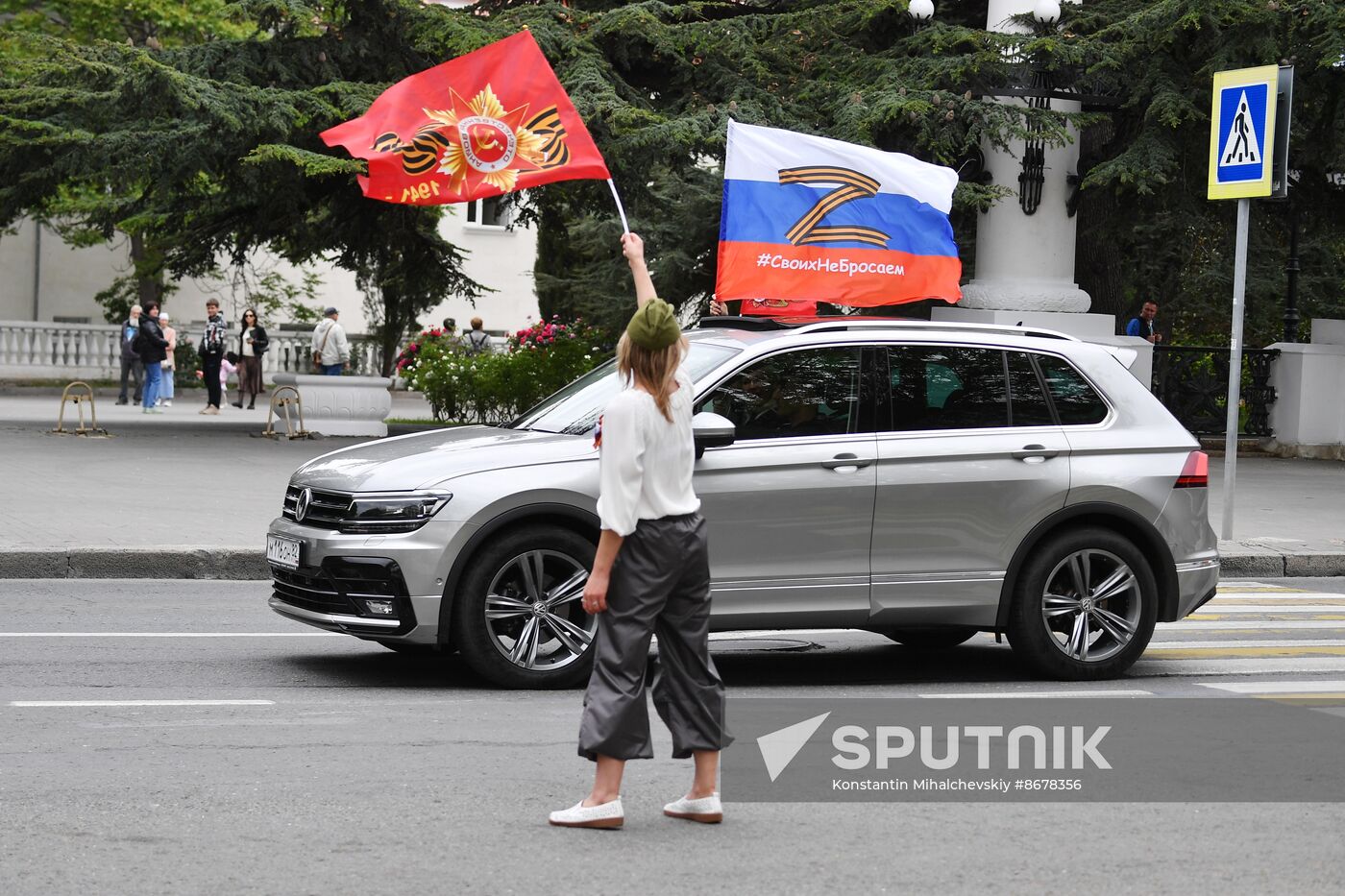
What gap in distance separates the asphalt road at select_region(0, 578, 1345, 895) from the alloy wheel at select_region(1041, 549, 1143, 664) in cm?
22

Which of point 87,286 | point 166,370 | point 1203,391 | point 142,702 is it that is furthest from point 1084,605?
point 87,286

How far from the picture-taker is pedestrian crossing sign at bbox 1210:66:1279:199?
13.8 metres

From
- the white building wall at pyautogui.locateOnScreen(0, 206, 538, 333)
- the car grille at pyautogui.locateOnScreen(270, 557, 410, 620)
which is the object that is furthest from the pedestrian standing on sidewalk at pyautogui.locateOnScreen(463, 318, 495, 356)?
the car grille at pyautogui.locateOnScreen(270, 557, 410, 620)

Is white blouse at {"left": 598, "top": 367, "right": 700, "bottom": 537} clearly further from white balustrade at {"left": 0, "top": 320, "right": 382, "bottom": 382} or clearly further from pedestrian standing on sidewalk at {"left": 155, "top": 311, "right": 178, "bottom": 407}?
white balustrade at {"left": 0, "top": 320, "right": 382, "bottom": 382}

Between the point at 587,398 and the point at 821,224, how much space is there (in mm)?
4318

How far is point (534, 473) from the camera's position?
26.2ft

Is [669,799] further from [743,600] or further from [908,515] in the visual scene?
[908,515]

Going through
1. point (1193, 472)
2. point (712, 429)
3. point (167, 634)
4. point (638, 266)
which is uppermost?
point (638, 266)

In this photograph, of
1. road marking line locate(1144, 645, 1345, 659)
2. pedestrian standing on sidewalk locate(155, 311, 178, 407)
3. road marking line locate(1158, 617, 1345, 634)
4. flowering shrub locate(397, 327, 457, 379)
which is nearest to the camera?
road marking line locate(1144, 645, 1345, 659)

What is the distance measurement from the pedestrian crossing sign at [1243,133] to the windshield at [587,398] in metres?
6.77

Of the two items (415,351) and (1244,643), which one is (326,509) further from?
(415,351)

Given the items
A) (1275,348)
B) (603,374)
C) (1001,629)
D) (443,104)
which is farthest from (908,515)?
(1275,348)

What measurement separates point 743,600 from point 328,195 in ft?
56.9

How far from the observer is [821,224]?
12.6 meters
